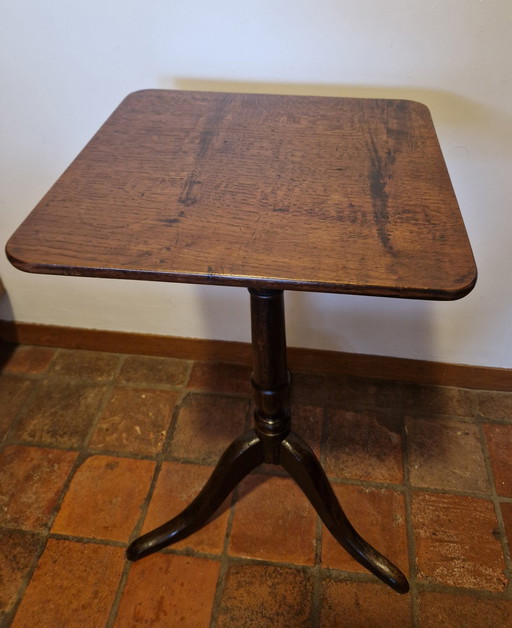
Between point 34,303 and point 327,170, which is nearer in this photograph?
point 327,170

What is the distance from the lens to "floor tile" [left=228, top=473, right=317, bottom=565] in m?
1.32

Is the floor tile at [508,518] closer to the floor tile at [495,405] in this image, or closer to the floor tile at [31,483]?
the floor tile at [495,405]

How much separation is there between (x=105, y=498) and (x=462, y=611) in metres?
0.90

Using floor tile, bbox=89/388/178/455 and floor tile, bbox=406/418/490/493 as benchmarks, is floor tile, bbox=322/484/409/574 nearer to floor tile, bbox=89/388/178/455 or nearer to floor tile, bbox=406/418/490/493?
floor tile, bbox=406/418/490/493

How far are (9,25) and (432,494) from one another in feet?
4.97

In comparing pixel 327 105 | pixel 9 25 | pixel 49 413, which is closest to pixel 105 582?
pixel 49 413

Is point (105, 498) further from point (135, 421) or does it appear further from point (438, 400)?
point (438, 400)

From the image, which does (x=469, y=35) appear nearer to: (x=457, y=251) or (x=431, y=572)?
(x=457, y=251)

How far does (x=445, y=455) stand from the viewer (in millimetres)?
1502

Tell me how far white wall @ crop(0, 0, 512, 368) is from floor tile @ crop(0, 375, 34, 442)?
0.52 m

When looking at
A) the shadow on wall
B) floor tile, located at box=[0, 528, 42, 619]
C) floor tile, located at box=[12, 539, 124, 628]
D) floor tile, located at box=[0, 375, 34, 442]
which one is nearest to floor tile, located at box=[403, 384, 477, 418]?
the shadow on wall

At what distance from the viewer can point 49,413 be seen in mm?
1650

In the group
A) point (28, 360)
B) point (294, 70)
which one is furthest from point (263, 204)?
point (28, 360)

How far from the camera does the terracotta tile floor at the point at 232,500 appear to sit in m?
1.23
